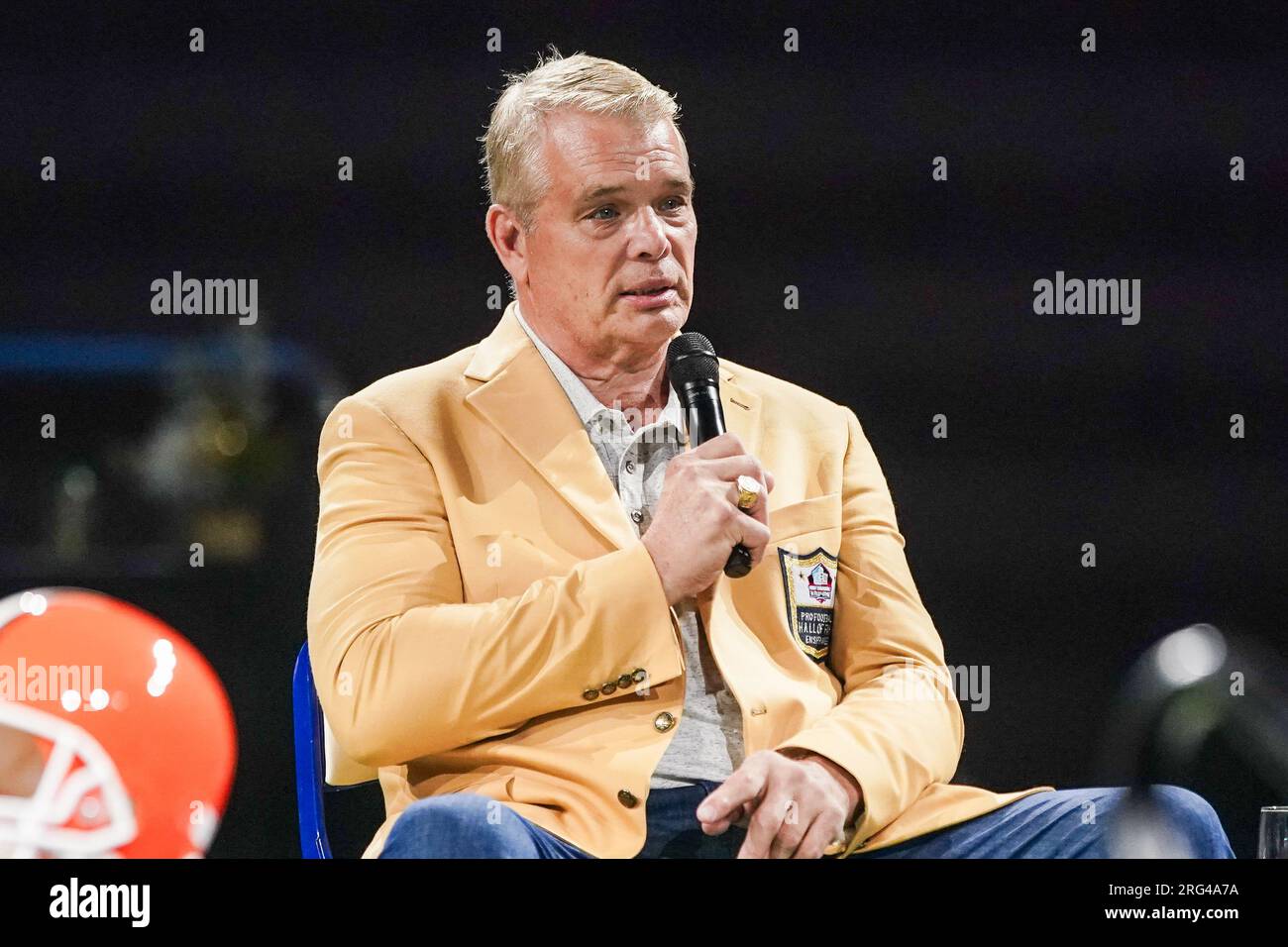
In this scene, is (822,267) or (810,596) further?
(822,267)

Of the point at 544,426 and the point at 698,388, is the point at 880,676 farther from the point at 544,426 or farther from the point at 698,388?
the point at 544,426

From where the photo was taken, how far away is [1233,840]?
281cm

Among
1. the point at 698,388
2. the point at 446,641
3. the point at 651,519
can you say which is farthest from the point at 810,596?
the point at 446,641

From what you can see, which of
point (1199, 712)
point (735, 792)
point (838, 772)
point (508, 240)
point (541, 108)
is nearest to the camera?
point (735, 792)

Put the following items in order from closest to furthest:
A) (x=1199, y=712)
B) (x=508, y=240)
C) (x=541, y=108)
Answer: (x=541, y=108) < (x=508, y=240) < (x=1199, y=712)

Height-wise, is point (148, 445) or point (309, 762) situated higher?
point (148, 445)

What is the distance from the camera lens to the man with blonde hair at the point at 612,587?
7.16ft

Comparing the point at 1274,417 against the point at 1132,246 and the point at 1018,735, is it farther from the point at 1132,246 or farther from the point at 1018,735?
the point at 1018,735

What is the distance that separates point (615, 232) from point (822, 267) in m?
0.49

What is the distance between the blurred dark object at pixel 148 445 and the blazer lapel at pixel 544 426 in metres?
0.41

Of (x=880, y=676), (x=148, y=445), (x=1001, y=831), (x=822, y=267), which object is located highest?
(x=822, y=267)

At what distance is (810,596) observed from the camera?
96.7 inches
